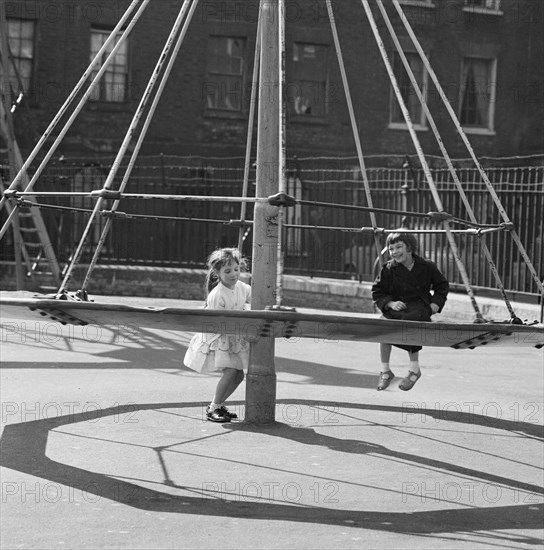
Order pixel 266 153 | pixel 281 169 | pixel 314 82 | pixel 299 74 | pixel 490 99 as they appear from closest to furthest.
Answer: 1. pixel 281 169
2. pixel 266 153
3. pixel 299 74
4. pixel 314 82
5. pixel 490 99

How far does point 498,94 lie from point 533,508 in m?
25.9

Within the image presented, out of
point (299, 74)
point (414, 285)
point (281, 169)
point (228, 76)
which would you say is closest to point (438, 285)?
point (414, 285)

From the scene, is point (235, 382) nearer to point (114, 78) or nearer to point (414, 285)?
point (414, 285)

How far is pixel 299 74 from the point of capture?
28.5 metres

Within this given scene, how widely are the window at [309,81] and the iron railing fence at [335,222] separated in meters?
5.89

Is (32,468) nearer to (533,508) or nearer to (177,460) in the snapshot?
(177,460)

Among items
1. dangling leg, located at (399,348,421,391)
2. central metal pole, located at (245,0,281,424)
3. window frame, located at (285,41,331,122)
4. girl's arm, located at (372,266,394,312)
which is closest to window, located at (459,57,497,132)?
window frame, located at (285,41,331,122)

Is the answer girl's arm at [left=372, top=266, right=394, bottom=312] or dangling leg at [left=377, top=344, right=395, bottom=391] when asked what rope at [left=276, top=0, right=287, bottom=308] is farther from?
dangling leg at [left=377, top=344, right=395, bottom=391]

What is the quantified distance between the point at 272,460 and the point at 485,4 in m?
25.3

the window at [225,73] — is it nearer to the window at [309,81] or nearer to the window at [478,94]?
the window at [309,81]

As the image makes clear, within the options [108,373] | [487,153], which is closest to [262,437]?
[108,373]

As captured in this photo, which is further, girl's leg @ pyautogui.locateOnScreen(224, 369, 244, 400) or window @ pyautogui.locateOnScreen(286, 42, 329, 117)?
window @ pyautogui.locateOnScreen(286, 42, 329, 117)

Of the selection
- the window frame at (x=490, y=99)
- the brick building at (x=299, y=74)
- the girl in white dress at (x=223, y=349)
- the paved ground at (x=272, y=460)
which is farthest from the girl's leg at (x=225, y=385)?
the window frame at (x=490, y=99)

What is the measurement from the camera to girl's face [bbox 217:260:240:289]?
310 inches
